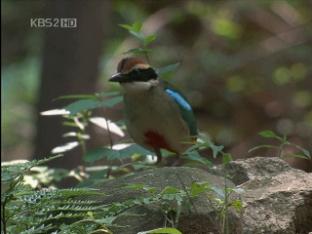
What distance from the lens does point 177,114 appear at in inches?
193

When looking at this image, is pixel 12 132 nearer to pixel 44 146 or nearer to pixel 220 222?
pixel 44 146

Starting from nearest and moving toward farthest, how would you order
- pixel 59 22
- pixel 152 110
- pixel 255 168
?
pixel 255 168, pixel 152 110, pixel 59 22

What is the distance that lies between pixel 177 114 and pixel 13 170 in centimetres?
207

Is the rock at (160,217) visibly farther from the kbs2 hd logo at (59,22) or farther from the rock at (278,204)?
the kbs2 hd logo at (59,22)

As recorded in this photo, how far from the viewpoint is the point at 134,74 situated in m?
4.82

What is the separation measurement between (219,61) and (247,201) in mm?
9548

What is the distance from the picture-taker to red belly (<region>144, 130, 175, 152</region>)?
4696 mm

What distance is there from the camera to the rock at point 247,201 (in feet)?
9.79

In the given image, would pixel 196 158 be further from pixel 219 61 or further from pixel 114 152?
pixel 219 61

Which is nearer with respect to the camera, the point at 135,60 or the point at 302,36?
the point at 135,60

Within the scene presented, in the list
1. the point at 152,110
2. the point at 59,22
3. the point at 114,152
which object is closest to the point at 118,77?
the point at 152,110

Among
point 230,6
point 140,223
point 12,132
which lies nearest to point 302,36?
point 230,6

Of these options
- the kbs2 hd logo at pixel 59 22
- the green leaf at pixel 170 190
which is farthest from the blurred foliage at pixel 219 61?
the green leaf at pixel 170 190

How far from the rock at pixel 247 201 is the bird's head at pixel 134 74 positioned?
1235mm
